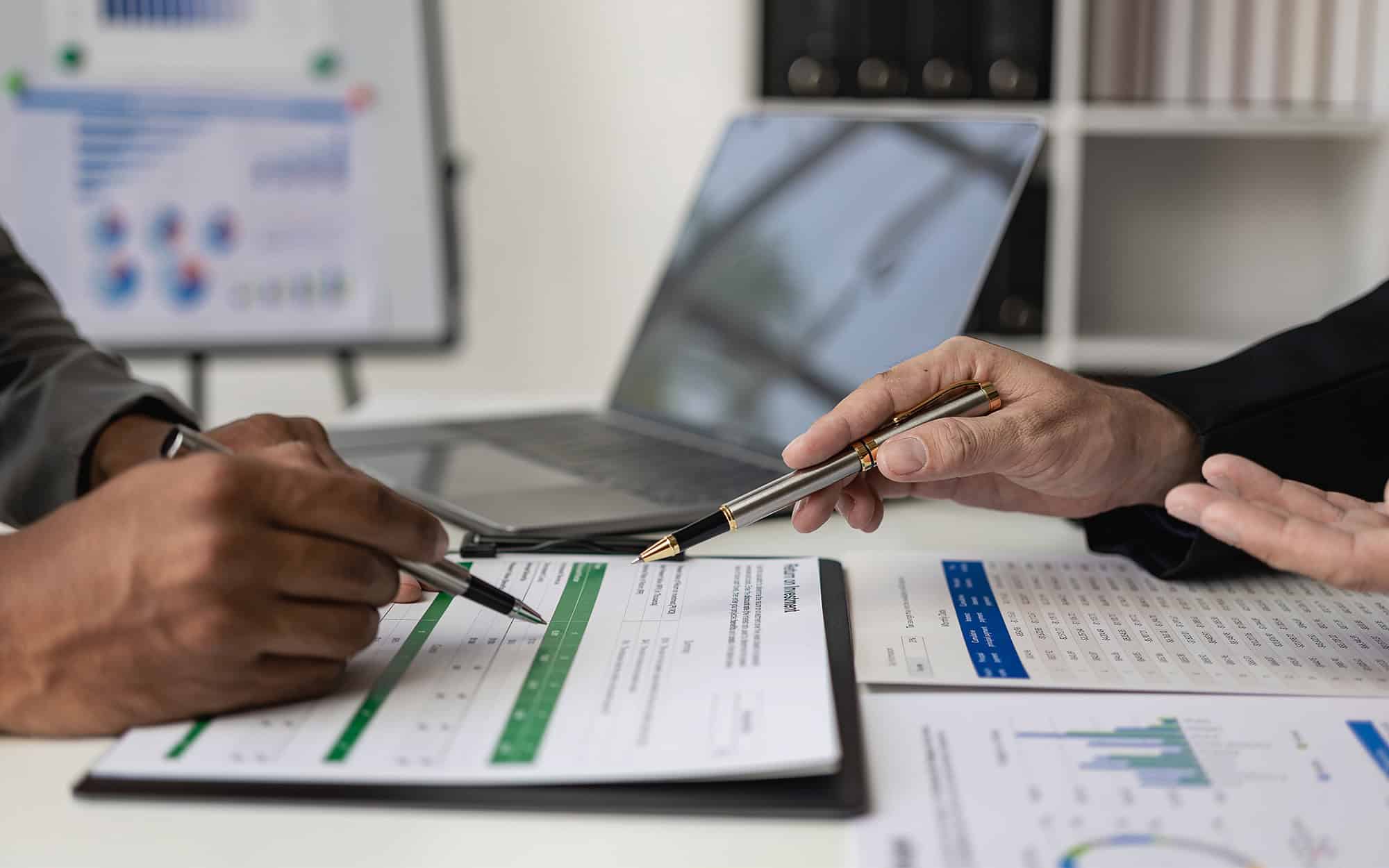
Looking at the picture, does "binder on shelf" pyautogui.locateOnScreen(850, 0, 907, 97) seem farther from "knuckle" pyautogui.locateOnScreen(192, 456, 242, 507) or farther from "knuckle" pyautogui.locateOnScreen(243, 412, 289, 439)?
"knuckle" pyautogui.locateOnScreen(192, 456, 242, 507)

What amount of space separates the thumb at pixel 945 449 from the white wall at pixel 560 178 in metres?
1.96

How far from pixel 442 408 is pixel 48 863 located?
3.26 feet

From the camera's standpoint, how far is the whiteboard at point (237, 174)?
5.04ft

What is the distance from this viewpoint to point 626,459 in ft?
3.20

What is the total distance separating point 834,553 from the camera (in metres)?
0.76

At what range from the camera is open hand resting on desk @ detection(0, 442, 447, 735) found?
1.50ft

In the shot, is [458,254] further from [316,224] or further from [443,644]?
[443,644]

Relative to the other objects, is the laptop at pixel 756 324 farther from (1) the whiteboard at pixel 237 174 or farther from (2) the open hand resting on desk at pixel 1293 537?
(1) the whiteboard at pixel 237 174

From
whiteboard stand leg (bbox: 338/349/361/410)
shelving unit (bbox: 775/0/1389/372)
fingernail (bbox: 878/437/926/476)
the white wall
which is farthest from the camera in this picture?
the white wall

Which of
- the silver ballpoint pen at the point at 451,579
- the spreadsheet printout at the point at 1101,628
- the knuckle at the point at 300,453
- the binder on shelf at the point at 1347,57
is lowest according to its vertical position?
the spreadsheet printout at the point at 1101,628

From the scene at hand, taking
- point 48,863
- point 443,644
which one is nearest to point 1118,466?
point 443,644

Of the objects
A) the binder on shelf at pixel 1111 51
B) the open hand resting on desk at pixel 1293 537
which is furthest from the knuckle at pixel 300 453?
the binder on shelf at pixel 1111 51

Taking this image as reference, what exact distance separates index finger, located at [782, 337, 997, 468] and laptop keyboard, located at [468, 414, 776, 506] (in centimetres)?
16

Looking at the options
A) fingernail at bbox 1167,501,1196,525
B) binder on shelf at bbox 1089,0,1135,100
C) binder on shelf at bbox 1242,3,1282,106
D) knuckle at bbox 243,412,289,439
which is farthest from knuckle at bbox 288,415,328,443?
binder on shelf at bbox 1242,3,1282,106
